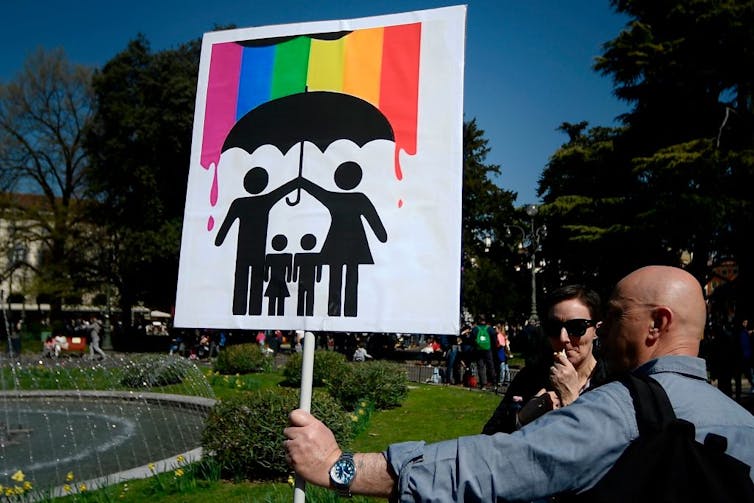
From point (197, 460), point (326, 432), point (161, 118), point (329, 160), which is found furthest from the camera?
point (161, 118)

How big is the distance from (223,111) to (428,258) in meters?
1.10

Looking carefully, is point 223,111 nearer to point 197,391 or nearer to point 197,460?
point 197,460

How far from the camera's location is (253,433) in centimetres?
695

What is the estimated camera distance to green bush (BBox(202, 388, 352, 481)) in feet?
22.4

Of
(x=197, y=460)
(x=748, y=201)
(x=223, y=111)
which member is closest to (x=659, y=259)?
(x=748, y=201)

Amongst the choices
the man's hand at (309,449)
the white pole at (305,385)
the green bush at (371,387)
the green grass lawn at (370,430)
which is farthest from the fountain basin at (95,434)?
the man's hand at (309,449)

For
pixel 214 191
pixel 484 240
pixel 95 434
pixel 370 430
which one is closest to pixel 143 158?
pixel 484 240

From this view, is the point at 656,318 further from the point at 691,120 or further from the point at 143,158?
the point at 143,158

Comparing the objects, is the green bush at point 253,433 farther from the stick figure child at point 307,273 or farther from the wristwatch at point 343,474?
the wristwatch at point 343,474

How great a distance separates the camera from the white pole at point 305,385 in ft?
7.13

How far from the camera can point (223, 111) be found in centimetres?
279

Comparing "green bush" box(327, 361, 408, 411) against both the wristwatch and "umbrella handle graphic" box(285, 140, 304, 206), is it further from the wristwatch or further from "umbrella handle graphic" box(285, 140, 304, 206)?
the wristwatch

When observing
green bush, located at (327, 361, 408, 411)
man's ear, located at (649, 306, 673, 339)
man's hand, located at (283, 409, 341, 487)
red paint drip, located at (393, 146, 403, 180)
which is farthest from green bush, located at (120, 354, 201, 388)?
man's ear, located at (649, 306, 673, 339)

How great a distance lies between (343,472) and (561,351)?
5.39ft
